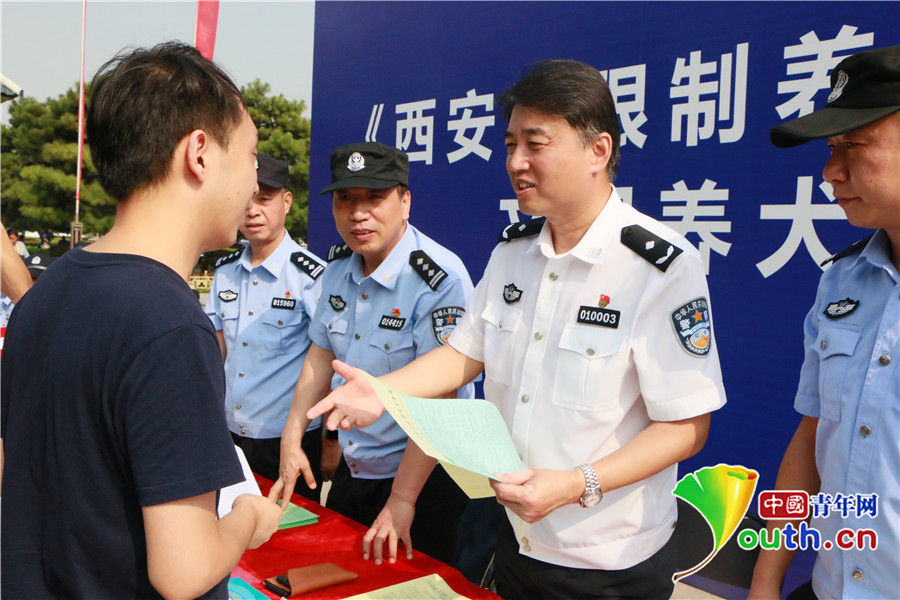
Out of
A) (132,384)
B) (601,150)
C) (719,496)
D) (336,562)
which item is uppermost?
(601,150)

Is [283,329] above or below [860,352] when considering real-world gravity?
below

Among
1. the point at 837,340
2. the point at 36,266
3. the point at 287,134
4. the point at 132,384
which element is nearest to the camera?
the point at 132,384

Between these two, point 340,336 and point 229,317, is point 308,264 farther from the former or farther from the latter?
point 340,336

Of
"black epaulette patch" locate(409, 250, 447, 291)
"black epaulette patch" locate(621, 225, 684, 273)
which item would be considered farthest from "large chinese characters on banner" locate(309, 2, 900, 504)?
"black epaulette patch" locate(621, 225, 684, 273)

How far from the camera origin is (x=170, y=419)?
71 cm

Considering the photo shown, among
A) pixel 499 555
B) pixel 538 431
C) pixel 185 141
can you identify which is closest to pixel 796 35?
pixel 538 431

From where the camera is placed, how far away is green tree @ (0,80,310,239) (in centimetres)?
1612

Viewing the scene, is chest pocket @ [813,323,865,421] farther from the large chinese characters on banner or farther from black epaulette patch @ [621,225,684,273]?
the large chinese characters on banner

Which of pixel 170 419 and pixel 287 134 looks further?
pixel 287 134

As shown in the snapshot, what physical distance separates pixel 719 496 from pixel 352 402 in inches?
29.3

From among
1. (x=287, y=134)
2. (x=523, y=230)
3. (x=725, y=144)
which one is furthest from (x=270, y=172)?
(x=287, y=134)

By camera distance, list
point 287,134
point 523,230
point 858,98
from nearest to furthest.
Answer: point 858,98 < point 523,230 < point 287,134

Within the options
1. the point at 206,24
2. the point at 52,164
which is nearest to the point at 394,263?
the point at 206,24

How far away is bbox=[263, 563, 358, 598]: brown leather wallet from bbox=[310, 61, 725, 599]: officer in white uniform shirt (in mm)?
135
